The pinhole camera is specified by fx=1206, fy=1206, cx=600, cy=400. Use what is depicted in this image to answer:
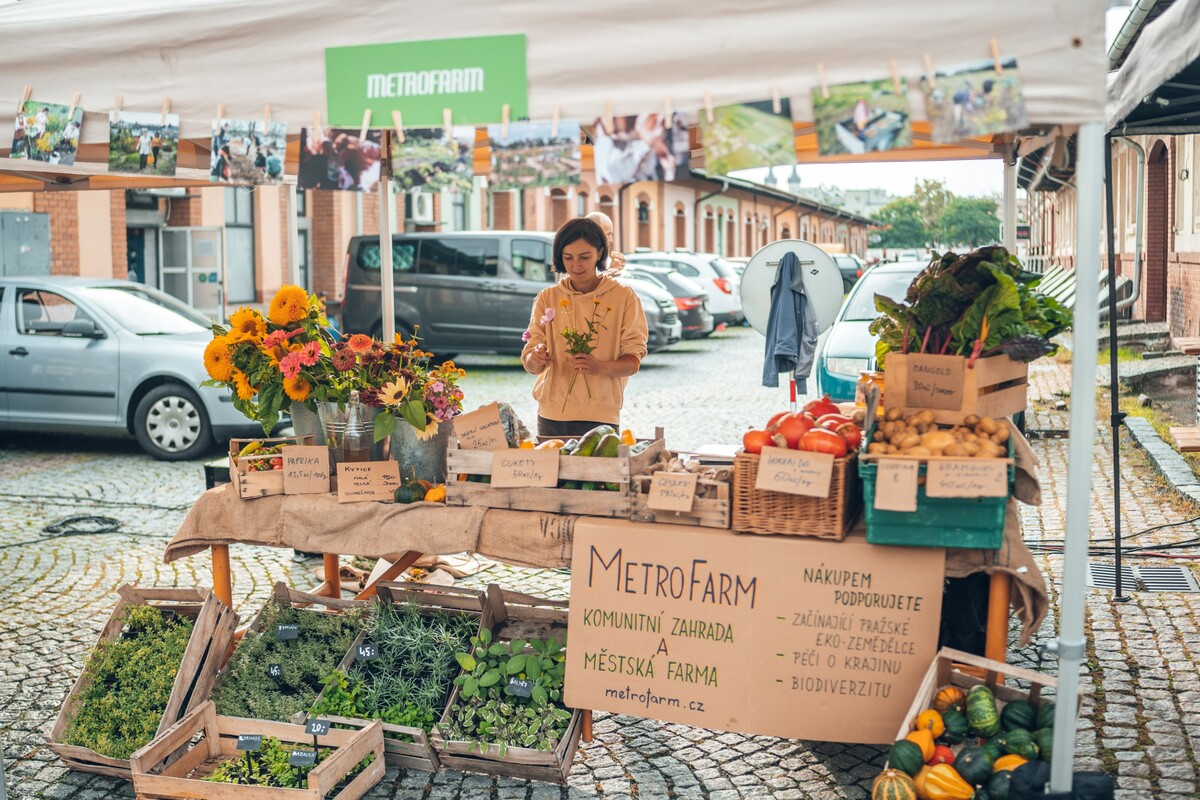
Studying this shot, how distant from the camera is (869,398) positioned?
373 centimetres

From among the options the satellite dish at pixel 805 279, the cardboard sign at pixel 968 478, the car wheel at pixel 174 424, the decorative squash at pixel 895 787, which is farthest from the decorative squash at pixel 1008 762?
the car wheel at pixel 174 424

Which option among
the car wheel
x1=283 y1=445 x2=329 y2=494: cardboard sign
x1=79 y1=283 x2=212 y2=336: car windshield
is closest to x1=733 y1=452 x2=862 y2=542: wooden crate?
x1=283 y1=445 x2=329 y2=494: cardboard sign

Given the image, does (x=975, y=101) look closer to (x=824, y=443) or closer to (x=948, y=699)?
(x=824, y=443)

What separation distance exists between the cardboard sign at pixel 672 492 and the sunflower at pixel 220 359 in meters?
1.69

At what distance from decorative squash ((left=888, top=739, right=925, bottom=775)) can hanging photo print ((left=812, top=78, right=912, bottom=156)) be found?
166 cm

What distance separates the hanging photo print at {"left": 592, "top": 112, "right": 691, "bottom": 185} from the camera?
3.28 meters

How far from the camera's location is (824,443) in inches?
145

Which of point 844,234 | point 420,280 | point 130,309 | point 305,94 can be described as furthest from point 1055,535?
point 844,234

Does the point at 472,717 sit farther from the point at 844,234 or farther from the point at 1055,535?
the point at 844,234

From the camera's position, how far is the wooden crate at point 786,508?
12.1ft

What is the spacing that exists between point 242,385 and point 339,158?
1.17m

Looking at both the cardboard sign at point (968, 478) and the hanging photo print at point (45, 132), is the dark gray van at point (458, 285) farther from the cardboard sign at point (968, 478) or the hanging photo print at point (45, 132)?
the cardboard sign at point (968, 478)

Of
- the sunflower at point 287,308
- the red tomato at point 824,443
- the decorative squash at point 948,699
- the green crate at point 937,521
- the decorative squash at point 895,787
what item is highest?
the sunflower at point 287,308

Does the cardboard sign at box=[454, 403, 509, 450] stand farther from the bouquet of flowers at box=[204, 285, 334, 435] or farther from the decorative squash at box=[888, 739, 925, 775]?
the decorative squash at box=[888, 739, 925, 775]
